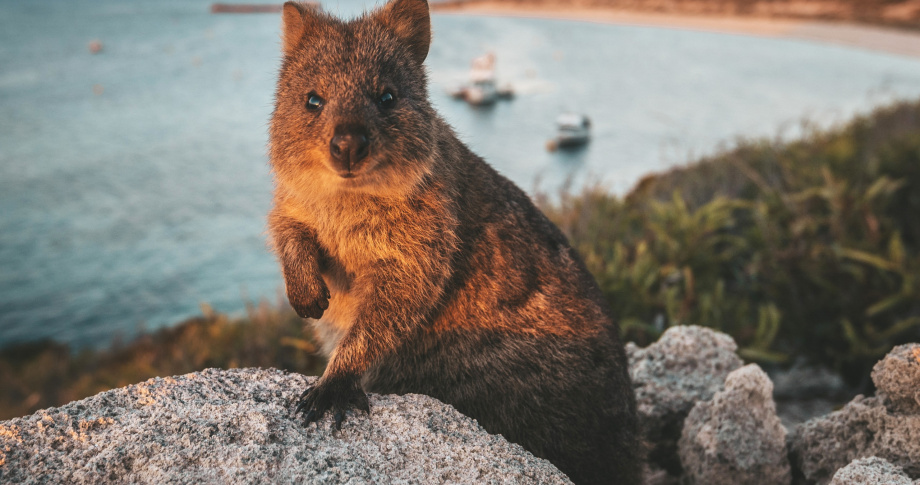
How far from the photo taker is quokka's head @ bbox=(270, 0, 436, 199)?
3246 millimetres

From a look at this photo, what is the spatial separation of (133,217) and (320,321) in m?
25.2

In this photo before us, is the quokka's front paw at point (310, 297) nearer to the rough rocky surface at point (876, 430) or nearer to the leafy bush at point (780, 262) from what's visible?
the rough rocky surface at point (876, 430)

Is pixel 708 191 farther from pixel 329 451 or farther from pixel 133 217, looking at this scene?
pixel 133 217

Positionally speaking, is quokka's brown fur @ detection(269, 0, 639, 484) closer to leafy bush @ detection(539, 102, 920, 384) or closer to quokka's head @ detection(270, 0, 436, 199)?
quokka's head @ detection(270, 0, 436, 199)

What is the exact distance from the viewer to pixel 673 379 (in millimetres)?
5273

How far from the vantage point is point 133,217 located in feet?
84.9

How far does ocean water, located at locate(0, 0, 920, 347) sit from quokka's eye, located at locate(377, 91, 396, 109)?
Result: 39.5 inches

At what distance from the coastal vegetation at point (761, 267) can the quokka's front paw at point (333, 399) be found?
9.57 ft

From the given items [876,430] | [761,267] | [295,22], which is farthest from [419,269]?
[761,267]

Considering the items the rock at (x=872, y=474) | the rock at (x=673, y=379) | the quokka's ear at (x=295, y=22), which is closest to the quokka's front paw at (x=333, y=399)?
the quokka's ear at (x=295, y=22)

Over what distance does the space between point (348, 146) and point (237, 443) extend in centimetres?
150

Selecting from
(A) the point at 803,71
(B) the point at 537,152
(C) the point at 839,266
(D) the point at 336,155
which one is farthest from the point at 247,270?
(A) the point at 803,71

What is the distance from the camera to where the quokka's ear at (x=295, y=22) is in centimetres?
392

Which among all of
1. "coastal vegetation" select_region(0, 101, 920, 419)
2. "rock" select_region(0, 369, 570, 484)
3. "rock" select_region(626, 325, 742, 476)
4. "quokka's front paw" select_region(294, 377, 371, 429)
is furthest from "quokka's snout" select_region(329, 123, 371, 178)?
"coastal vegetation" select_region(0, 101, 920, 419)
